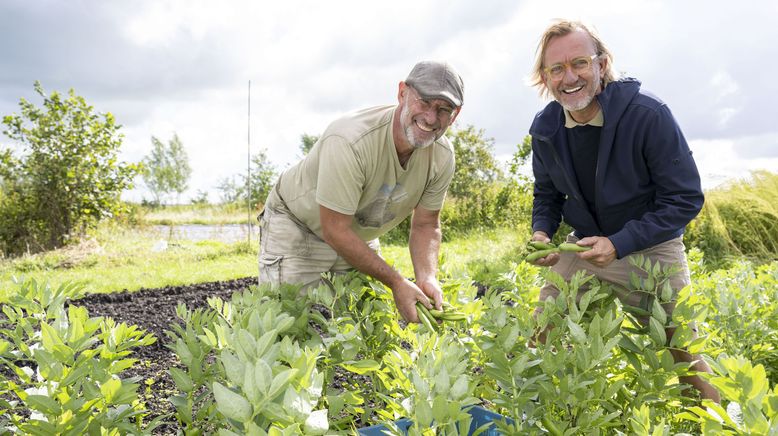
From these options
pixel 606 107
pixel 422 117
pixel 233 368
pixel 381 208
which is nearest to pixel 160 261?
pixel 381 208

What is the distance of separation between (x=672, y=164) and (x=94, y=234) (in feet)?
40.6

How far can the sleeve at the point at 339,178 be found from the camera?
9.10 feet

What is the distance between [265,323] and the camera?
5.35 ft

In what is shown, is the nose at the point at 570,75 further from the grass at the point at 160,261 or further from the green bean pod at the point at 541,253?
the grass at the point at 160,261

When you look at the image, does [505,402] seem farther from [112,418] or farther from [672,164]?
[672,164]

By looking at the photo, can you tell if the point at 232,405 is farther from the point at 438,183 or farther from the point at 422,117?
the point at 438,183

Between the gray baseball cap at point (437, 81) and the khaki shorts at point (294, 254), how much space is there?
3.66 ft

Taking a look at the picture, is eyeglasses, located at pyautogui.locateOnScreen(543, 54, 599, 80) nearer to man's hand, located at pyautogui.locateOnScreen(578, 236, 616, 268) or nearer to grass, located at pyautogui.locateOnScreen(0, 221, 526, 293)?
man's hand, located at pyautogui.locateOnScreen(578, 236, 616, 268)

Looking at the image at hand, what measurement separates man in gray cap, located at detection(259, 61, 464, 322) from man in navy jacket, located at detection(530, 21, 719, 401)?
504mm

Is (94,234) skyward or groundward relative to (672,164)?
groundward

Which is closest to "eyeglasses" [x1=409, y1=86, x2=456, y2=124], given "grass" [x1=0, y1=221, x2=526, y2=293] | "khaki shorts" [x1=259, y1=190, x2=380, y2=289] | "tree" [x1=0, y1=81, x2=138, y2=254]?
"khaki shorts" [x1=259, y1=190, x2=380, y2=289]

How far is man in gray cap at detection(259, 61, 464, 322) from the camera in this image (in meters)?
2.73

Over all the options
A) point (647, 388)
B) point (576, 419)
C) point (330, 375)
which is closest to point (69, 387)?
point (330, 375)

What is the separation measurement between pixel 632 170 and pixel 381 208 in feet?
4.18
